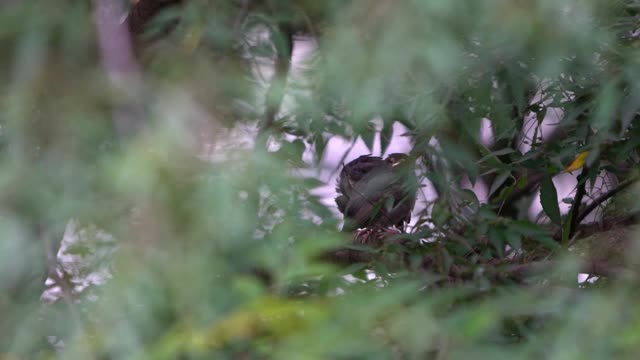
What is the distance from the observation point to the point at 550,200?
2.87 m

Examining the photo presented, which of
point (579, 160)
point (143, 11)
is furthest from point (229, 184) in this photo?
point (579, 160)

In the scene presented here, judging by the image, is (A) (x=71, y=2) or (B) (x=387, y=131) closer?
(A) (x=71, y=2)

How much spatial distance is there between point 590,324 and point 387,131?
3.32ft

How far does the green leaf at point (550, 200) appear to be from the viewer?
112 inches

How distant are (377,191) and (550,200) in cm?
66

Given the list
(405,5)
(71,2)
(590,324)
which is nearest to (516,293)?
(590,324)

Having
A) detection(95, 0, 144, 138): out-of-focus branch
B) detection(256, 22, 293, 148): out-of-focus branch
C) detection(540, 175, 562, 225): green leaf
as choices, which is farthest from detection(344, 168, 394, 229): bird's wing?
detection(95, 0, 144, 138): out-of-focus branch

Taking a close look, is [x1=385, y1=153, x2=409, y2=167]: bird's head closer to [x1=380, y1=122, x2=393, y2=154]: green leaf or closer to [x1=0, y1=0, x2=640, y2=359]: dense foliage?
[x1=380, y1=122, x2=393, y2=154]: green leaf

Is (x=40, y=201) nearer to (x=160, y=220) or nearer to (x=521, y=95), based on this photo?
(x=160, y=220)

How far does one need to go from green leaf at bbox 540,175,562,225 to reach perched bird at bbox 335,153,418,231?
1.34 feet

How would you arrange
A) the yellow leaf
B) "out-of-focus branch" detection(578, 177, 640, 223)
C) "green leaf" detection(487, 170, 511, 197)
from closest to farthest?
the yellow leaf
"out-of-focus branch" detection(578, 177, 640, 223)
"green leaf" detection(487, 170, 511, 197)

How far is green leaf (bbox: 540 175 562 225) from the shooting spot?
9.34ft

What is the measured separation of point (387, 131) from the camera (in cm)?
229

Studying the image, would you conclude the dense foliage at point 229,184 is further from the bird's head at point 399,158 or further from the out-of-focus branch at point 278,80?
the bird's head at point 399,158
